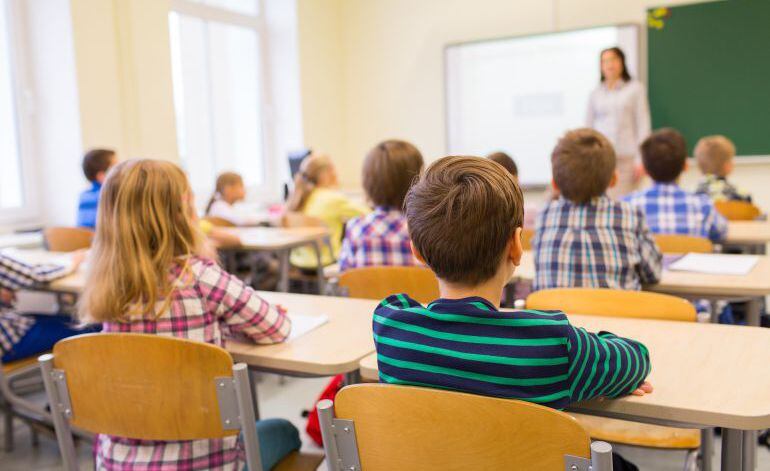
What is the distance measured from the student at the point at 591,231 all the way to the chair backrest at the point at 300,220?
2.21 meters

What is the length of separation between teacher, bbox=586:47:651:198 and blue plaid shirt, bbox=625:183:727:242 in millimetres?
2203

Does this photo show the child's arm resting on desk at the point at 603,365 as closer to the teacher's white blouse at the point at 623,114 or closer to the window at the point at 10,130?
the window at the point at 10,130

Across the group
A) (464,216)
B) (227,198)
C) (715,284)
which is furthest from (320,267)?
(464,216)

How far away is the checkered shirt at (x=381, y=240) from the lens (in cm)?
256

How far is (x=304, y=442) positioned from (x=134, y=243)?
1.34 metres

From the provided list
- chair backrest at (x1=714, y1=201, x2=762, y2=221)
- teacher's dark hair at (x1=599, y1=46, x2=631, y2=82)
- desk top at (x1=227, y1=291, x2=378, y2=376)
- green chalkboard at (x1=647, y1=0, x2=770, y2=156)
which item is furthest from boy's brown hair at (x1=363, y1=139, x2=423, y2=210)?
green chalkboard at (x1=647, y1=0, x2=770, y2=156)

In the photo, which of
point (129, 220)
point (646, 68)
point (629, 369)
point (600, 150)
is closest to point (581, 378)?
point (629, 369)

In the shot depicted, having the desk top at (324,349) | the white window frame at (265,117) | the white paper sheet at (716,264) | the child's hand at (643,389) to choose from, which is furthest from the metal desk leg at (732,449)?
the white window frame at (265,117)

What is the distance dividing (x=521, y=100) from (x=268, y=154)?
231 centimetres

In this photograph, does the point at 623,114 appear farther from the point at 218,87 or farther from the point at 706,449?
the point at 706,449

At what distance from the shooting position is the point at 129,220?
1618 mm

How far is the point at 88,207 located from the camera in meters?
3.91

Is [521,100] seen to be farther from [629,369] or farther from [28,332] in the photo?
[629,369]

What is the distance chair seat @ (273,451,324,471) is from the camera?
1.65m
